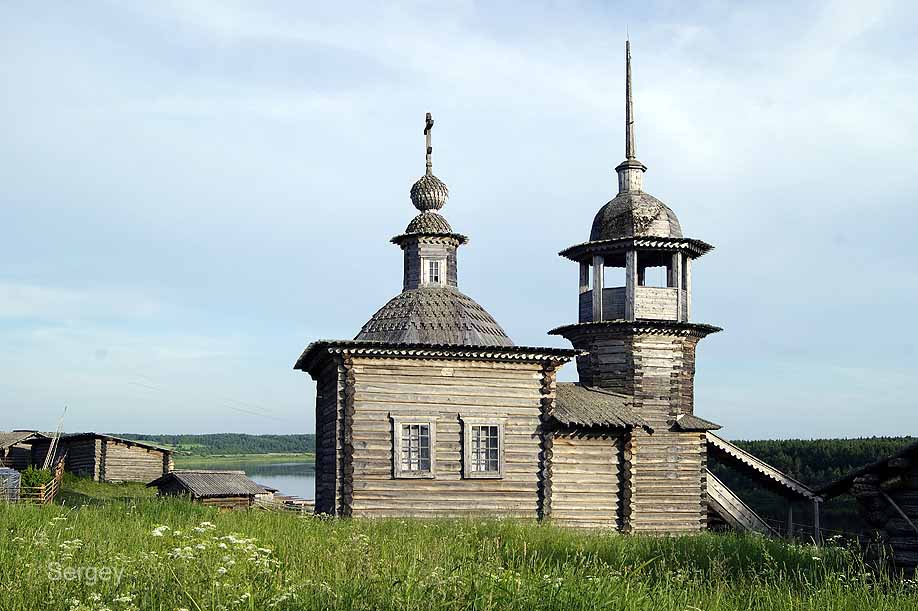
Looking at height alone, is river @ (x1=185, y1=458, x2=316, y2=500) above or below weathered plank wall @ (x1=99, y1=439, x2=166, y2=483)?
below

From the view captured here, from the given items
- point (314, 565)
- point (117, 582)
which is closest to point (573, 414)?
point (314, 565)

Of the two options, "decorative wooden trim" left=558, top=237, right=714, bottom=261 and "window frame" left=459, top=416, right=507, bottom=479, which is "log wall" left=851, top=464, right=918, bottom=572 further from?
"decorative wooden trim" left=558, top=237, right=714, bottom=261

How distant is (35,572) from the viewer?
793 cm

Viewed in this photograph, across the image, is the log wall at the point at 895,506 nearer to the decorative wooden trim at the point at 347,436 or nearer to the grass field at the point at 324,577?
the grass field at the point at 324,577

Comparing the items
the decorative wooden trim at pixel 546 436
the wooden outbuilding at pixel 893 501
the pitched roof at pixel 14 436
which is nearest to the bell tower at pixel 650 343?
the decorative wooden trim at pixel 546 436

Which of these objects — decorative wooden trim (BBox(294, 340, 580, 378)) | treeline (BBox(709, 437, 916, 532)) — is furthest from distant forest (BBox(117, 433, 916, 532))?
decorative wooden trim (BBox(294, 340, 580, 378))

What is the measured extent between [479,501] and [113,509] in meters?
9.38

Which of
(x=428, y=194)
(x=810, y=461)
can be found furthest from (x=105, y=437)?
(x=810, y=461)

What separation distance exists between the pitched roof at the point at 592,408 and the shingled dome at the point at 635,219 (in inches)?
182

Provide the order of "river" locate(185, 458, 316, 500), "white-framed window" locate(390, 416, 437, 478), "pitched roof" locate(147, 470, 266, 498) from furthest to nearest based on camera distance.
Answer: "river" locate(185, 458, 316, 500)
"pitched roof" locate(147, 470, 266, 498)
"white-framed window" locate(390, 416, 437, 478)

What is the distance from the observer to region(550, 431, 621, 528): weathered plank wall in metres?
23.4

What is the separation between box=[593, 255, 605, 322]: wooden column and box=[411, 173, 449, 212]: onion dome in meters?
5.00

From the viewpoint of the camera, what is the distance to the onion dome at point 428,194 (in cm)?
2830

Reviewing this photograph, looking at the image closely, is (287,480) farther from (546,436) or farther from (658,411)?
(546,436)
